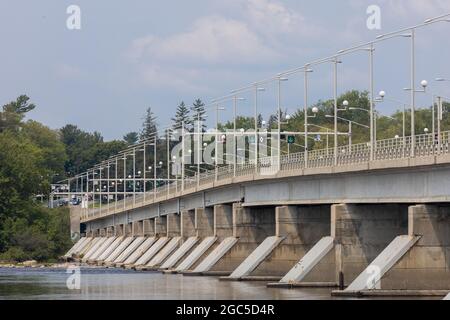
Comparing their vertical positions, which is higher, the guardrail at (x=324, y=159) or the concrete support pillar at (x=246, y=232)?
the guardrail at (x=324, y=159)

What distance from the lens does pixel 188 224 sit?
13450 centimetres

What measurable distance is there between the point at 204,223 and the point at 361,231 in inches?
1622

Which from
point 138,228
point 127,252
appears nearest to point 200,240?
point 127,252

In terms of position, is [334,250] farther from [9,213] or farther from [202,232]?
[9,213]

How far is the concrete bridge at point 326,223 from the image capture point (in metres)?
76.7

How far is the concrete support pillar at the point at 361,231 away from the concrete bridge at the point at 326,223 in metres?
0.05

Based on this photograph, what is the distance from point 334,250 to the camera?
88.1 meters

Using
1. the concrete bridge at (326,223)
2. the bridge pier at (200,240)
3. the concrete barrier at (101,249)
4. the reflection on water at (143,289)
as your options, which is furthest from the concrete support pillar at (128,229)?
the reflection on water at (143,289)

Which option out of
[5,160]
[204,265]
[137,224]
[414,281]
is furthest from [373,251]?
[5,160]

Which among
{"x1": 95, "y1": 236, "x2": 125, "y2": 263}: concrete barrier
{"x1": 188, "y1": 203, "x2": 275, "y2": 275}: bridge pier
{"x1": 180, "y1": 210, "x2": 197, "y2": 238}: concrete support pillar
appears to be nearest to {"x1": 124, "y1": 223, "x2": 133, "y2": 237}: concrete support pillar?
{"x1": 95, "y1": 236, "x2": 125, "y2": 263}: concrete barrier

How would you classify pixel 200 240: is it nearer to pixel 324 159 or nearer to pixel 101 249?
pixel 324 159

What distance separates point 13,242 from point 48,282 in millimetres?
61820

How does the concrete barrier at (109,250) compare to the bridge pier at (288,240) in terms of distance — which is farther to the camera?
the concrete barrier at (109,250)

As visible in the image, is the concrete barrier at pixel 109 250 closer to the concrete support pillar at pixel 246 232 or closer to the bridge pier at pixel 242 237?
the bridge pier at pixel 242 237
